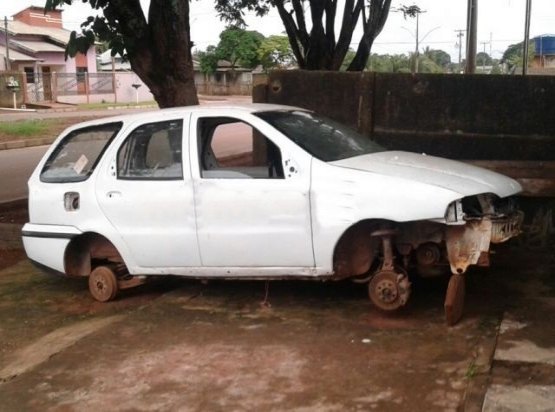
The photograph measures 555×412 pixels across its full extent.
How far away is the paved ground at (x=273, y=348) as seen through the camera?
13.3 ft

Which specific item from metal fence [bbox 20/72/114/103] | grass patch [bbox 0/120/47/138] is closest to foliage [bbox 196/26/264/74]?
metal fence [bbox 20/72/114/103]

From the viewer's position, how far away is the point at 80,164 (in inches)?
244

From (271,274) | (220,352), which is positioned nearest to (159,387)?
(220,352)

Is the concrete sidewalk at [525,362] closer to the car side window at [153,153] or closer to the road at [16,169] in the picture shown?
the car side window at [153,153]

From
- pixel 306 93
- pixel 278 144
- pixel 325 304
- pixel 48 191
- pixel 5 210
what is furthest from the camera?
pixel 5 210

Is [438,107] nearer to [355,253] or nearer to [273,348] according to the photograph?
[355,253]

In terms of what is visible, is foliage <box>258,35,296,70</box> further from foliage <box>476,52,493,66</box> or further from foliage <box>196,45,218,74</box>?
foliage <box>476,52,493,66</box>

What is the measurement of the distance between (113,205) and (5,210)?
484cm

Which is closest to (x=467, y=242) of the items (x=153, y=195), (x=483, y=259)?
(x=483, y=259)

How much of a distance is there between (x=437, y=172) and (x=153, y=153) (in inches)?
91.4

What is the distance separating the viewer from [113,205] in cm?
584

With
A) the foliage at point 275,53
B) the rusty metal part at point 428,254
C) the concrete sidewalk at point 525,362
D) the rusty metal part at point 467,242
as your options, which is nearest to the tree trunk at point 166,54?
the rusty metal part at point 428,254

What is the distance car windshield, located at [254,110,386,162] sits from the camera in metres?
5.39

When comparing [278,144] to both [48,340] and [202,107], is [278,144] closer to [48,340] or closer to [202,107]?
[202,107]
